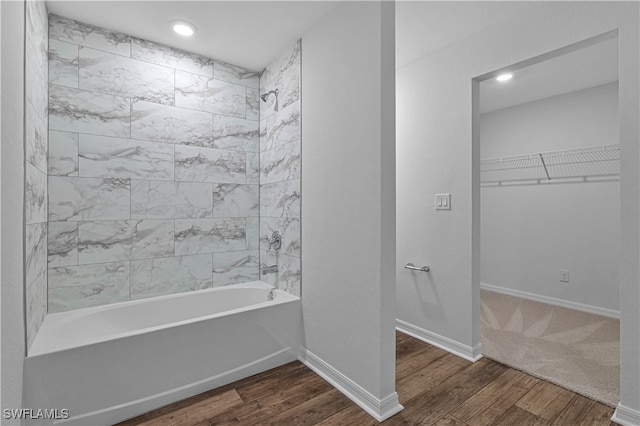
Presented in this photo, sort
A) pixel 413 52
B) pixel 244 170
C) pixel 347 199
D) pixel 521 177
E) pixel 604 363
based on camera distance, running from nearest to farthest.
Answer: pixel 347 199, pixel 604 363, pixel 413 52, pixel 244 170, pixel 521 177

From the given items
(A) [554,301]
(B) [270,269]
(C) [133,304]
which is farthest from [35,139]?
(A) [554,301]

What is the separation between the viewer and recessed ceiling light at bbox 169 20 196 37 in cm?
221

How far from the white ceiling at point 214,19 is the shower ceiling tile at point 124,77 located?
8.4 inches

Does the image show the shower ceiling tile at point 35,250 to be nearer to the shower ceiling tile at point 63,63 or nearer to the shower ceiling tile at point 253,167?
the shower ceiling tile at point 63,63

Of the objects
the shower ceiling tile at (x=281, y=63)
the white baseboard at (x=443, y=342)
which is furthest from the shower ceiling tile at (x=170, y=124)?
the white baseboard at (x=443, y=342)

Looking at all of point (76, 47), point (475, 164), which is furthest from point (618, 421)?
point (76, 47)

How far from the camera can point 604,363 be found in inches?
89.1

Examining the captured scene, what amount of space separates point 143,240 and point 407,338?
2.39m

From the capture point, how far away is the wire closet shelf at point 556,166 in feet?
10.8

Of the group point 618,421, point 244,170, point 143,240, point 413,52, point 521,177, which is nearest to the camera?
point 618,421

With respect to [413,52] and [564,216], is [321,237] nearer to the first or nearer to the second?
[413,52]

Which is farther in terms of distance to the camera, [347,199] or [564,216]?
[564,216]

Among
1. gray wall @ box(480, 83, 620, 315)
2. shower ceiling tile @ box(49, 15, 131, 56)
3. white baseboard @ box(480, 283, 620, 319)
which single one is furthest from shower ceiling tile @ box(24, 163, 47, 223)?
white baseboard @ box(480, 283, 620, 319)

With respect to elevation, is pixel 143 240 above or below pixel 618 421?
above
